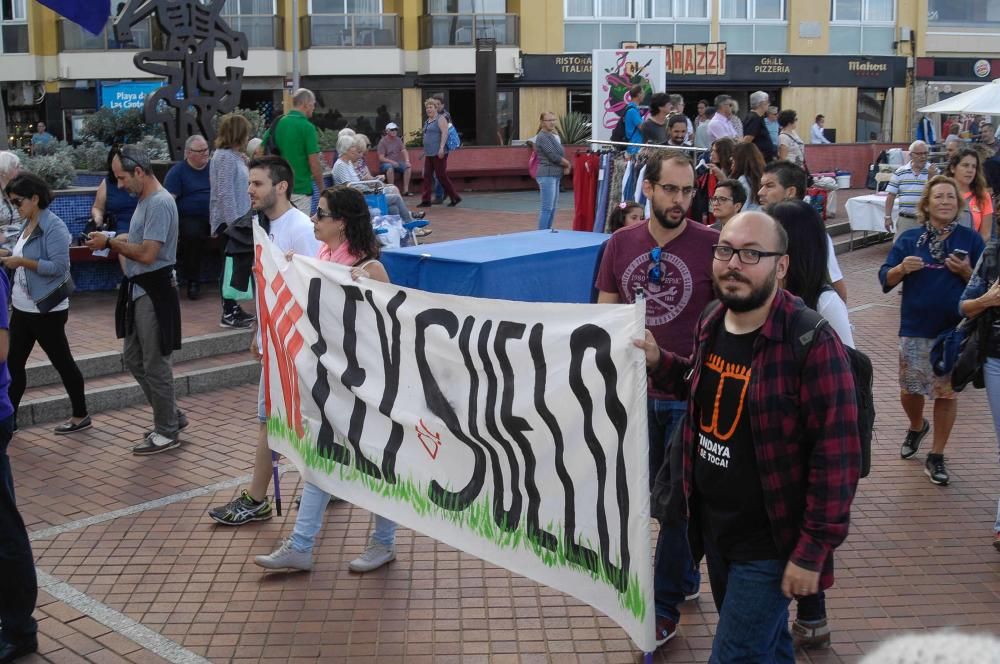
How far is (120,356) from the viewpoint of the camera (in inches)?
364

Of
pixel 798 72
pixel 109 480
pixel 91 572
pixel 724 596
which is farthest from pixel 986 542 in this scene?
pixel 798 72

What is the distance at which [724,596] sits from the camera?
12.1 ft

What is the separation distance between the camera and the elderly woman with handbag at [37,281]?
7.34m

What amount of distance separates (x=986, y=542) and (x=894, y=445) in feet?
5.69

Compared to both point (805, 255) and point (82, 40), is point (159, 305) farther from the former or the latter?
point (82, 40)

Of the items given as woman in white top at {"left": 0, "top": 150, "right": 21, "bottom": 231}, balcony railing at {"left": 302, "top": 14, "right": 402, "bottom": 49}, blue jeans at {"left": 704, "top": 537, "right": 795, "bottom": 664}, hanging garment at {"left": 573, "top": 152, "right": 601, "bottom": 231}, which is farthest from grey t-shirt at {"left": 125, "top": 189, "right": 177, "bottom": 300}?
balcony railing at {"left": 302, "top": 14, "right": 402, "bottom": 49}

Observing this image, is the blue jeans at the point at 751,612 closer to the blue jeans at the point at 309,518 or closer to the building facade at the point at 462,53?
the blue jeans at the point at 309,518

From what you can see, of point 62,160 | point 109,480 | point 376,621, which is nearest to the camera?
point 376,621

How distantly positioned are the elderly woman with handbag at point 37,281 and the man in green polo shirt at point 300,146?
13.7 ft

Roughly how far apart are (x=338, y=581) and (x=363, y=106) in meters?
34.6

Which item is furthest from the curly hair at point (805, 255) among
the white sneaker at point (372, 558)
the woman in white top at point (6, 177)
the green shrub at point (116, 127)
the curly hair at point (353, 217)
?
the green shrub at point (116, 127)

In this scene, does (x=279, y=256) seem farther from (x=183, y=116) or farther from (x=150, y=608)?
(x=183, y=116)

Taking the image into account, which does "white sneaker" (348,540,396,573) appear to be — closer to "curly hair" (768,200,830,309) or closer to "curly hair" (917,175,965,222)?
"curly hair" (768,200,830,309)

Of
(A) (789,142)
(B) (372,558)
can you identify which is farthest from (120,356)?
(A) (789,142)
